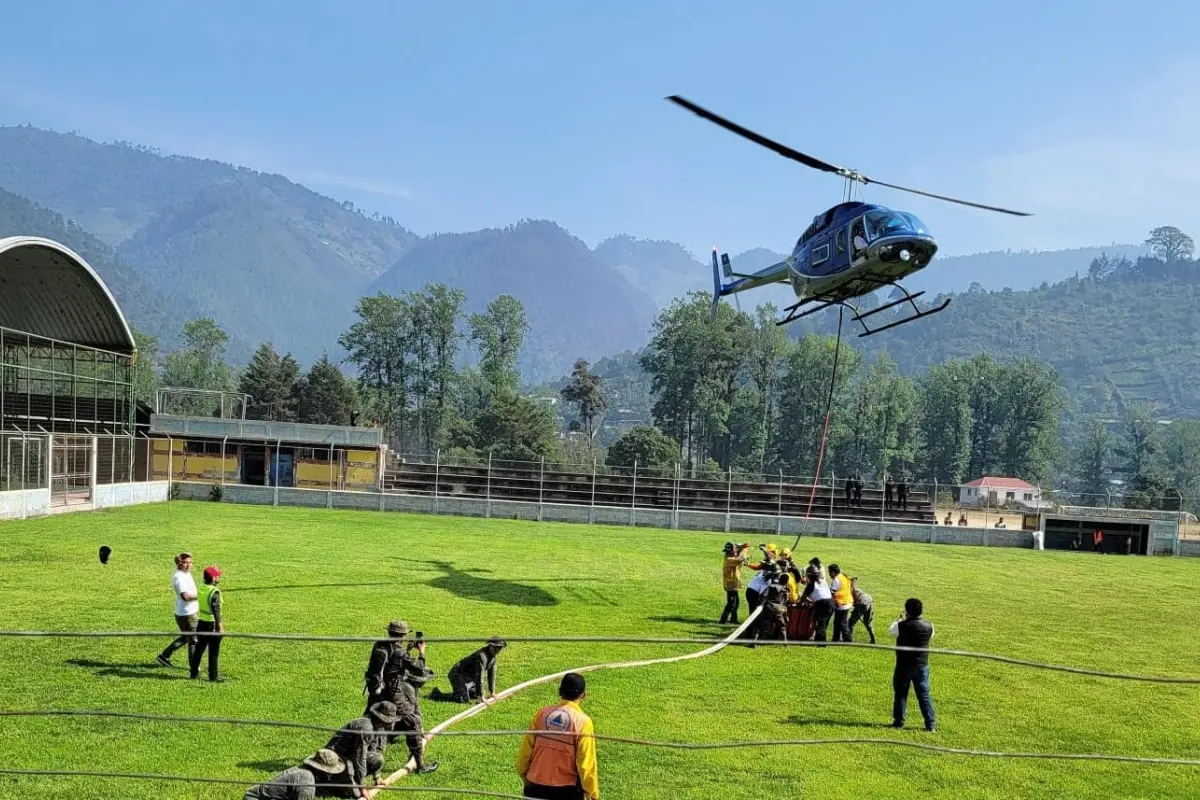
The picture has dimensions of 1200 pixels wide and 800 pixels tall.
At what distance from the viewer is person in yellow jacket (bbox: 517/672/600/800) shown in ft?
21.7

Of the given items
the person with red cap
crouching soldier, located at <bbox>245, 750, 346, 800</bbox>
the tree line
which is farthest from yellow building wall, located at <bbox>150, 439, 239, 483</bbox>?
crouching soldier, located at <bbox>245, 750, 346, 800</bbox>

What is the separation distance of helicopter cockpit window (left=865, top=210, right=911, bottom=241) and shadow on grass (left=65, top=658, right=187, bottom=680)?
14.5 m

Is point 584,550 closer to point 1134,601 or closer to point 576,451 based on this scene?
point 1134,601

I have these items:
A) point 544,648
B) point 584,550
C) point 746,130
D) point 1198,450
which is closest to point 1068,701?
point 544,648

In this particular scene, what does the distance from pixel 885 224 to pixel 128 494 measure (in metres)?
32.9

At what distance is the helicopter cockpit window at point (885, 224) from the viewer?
18297 millimetres

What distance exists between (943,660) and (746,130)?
9.46 metres

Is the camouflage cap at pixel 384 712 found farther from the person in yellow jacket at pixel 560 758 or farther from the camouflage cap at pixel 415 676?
the person in yellow jacket at pixel 560 758

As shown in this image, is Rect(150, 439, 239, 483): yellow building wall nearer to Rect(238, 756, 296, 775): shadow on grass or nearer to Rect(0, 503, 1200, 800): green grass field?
Rect(0, 503, 1200, 800): green grass field

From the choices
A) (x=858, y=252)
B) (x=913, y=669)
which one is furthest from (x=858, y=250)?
(x=913, y=669)

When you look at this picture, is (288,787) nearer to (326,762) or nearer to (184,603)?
(326,762)

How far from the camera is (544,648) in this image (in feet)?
50.6

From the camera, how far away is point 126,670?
12.9m

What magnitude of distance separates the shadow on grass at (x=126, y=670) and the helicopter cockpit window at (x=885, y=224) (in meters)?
14.5
